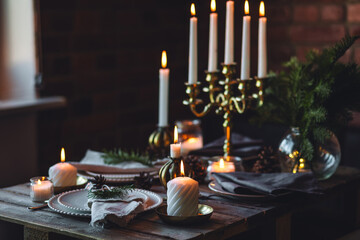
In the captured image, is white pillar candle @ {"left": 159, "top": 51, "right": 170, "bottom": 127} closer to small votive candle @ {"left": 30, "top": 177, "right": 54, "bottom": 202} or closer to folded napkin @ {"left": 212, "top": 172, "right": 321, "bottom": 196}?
folded napkin @ {"left": 212, "top": 172, "right": 321, "bottom": 196}

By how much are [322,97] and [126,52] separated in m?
1.53

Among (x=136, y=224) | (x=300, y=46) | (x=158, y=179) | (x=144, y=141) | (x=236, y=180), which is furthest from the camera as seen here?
(x=144, y=141)

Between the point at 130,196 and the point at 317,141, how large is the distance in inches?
26.3

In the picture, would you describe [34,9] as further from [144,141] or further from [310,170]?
[310,170]

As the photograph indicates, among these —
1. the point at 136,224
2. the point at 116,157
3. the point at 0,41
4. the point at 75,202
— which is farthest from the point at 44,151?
the point at 136,224

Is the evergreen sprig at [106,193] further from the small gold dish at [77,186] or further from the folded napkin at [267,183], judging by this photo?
the folded napkin at [267,183]

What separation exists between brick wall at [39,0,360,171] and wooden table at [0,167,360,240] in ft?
3.61

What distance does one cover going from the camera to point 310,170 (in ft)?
6.25

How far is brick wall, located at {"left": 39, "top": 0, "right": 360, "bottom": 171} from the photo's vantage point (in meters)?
2.85

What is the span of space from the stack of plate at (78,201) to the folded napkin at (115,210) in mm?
34

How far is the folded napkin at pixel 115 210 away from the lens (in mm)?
1421

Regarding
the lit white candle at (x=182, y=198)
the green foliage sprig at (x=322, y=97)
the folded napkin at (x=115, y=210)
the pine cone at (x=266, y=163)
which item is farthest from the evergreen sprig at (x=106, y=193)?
the green foliage sprig at (x=322, y=97)

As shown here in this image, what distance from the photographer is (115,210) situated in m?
1.45

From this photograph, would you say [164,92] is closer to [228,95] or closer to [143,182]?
[228,95]
